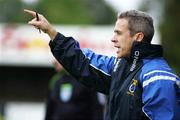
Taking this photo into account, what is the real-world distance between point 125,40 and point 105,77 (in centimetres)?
59

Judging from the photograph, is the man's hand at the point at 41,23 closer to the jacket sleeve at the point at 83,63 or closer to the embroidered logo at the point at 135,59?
the jacket sleeve at the point at 83,63

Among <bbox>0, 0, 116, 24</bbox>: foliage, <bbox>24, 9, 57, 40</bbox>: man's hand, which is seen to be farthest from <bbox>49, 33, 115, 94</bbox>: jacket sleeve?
<bbox>0, 0, 116, 24</bbox>: foliage

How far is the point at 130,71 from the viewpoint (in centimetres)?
661

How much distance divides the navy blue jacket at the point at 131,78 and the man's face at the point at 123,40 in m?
0.06

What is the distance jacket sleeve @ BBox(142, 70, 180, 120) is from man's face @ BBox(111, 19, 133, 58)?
0.35 metres

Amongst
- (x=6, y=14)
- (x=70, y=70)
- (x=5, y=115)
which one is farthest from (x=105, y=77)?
(x=6, y=14)

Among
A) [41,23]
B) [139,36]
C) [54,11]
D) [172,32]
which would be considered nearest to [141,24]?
[139,36]

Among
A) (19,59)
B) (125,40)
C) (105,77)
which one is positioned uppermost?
(125,40)

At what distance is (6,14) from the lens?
73.7 meters

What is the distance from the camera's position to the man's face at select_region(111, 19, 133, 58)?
6594 millimetres

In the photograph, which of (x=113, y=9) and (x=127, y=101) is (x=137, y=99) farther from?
(x=113, y=9)

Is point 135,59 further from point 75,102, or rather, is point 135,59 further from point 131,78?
point 75,102

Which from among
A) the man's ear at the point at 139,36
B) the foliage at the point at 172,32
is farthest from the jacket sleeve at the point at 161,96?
the foliage at the point at 172,32

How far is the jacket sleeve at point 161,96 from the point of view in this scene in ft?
20.4
